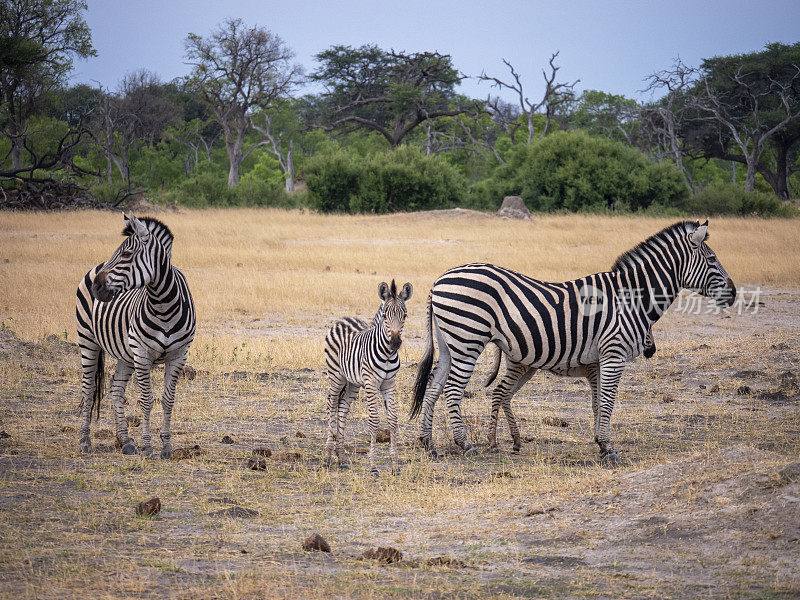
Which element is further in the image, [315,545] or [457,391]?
[457,391]

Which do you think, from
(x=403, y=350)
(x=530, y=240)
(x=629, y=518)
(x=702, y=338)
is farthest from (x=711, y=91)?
(x=629, y=518)

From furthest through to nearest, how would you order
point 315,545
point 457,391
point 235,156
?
point 235,156
point 457,391
point 315,545

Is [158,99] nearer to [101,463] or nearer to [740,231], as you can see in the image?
[740,231]

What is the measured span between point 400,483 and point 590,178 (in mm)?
34026

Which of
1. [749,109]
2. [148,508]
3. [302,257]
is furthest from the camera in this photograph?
[749,109]

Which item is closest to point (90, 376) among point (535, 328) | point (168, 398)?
point (168, 398)

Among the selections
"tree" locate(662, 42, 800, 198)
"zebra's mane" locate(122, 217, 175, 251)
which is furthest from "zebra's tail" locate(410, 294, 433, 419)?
"tree" locate(662, 42, 800, 198)

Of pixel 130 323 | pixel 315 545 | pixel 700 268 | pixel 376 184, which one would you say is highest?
pixel 376 184

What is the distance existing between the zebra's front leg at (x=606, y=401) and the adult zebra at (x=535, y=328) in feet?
0.03

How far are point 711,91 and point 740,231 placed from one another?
2595 centimetres

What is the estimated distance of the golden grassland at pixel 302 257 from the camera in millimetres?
15086

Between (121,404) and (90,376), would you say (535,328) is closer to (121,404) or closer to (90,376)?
(121,404)

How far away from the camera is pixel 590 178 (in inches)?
1533

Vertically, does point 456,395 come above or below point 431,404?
above
